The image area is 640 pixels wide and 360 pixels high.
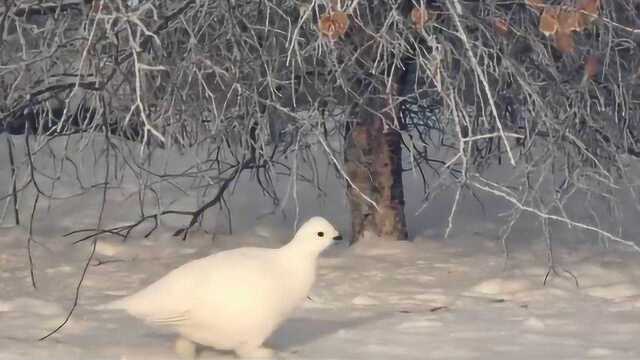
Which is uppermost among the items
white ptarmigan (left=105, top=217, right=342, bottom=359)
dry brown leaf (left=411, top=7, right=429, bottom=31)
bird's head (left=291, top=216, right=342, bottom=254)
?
dry brown leaf (left=411, top=7, right=429, bottom=31)

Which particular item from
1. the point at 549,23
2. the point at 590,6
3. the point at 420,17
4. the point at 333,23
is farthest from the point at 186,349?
the point at 590,6

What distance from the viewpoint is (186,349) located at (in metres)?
4.45

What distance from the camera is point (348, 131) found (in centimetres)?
729

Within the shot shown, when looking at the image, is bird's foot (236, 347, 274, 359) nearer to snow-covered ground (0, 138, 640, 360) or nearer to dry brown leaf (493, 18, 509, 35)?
snow-covered ground (0, 138, 640, 360)

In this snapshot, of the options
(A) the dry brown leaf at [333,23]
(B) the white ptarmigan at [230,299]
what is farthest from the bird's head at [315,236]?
(A) the dry brown leaf at [333,23]

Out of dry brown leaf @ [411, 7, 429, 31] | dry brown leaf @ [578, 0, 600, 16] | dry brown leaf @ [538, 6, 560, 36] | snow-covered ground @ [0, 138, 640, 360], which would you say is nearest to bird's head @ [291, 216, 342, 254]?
snow-covered ground @ [0, 138, 640, 360]

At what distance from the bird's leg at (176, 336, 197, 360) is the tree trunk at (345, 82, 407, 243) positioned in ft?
9.71

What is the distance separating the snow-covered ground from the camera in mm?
4672

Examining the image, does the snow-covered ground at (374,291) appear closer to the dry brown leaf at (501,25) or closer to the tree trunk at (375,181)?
the tree trunk at (375,181)

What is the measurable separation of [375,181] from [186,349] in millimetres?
3169

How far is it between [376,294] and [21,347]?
196 cm

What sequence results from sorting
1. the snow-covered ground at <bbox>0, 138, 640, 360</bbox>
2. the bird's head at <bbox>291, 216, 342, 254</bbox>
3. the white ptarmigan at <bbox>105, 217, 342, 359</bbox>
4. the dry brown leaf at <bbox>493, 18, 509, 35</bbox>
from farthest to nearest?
the dry brown leaf at <bbox>493, 18, 509, 35</bbox> < the snow-covered ground at <bbox>0, 138, 640, 360</bbox> < the bird's head at <bbox>291, 216, 342, 254</bbox> < the white ptarmigan at <bbox>105, 217, 342, 359</bbox>

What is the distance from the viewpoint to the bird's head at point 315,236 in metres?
4.57

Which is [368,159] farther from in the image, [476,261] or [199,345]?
[199,345]
